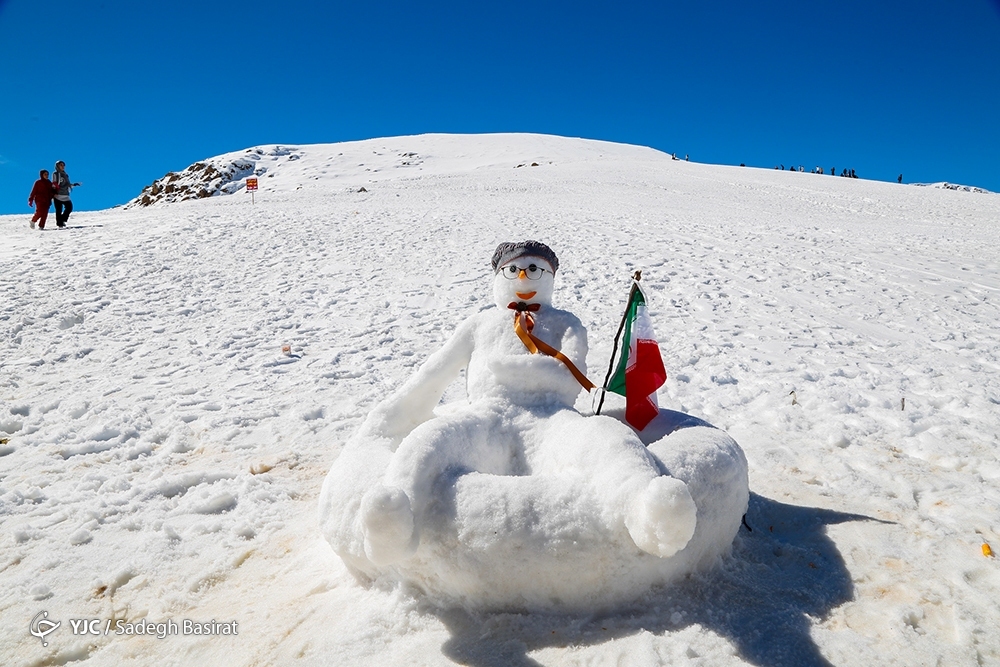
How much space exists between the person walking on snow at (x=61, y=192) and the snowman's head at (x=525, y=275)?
46.2ft

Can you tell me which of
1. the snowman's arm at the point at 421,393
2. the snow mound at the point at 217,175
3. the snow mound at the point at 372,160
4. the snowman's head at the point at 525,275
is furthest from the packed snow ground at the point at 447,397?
→ the snow mound at the point at 217,175

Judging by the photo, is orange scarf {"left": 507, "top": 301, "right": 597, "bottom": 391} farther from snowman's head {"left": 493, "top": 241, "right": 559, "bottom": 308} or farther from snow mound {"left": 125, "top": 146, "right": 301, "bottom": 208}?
snow mound {"left": 125, "top": 146, "right": 301, "bottom": 208}

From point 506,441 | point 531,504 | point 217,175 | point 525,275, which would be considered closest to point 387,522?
point 531,504

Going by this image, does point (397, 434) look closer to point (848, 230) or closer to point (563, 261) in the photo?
point (563, 261)

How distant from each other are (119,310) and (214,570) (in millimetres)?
6193

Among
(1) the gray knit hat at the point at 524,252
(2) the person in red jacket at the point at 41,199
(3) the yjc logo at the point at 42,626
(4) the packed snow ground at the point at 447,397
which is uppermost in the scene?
(2) the person in red jacket at the point at 41,199

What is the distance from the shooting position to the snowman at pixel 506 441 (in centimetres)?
194

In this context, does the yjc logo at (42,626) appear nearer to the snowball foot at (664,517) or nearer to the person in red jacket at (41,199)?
the snowball foot at (664,517)

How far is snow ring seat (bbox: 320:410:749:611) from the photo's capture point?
209cm

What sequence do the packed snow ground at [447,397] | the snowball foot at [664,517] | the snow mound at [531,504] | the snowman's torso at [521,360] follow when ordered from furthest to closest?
the snowman's torso at [521,360] < the packed snow ground at [447,397] < the snow mound at [531,504] < the snowball foot at [664,517]

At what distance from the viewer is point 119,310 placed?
7586mm

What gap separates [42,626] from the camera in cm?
239

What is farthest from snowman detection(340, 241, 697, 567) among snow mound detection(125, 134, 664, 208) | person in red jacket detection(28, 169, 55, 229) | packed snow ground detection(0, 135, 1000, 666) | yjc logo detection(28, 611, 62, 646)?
snow mound detection(125, 134, 664, 208)

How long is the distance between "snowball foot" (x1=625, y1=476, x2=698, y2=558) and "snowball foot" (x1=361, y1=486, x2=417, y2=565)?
0.78 m
